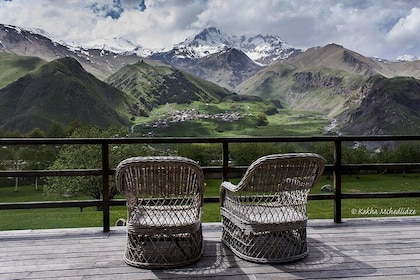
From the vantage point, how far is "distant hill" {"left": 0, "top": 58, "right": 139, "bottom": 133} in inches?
4104

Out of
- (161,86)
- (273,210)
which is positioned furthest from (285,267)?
(161,86)

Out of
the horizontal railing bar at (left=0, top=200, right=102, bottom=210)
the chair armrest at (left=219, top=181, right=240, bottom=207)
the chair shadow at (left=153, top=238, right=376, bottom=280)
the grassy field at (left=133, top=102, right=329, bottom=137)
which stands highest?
the grassy field at (left=133, top=102, right=329, bottom=137)

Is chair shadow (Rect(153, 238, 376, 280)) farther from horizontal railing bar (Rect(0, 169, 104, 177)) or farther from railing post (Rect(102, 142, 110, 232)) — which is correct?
horizontal railing bar (Rect(0, 169, 104, 177))

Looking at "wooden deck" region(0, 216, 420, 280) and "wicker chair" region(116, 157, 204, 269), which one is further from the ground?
"wicker chair" region(116, 157, 204, 269)

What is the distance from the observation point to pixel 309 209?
2162 centimetres

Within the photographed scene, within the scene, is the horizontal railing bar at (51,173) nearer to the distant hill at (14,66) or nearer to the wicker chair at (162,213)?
the wicker chair at (162,213)

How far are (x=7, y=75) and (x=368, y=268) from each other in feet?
504

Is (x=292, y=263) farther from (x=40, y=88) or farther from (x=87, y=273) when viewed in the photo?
(x=40, y=88)

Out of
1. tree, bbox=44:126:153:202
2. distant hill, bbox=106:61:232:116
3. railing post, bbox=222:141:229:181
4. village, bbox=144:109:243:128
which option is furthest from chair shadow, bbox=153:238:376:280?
distant hill, bbox=106:61:232:116

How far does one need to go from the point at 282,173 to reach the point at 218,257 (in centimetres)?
100

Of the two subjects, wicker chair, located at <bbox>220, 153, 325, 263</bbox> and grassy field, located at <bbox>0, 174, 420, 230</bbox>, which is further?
grassy field, located at <bbox>0, 174, 420, 230</bbox>

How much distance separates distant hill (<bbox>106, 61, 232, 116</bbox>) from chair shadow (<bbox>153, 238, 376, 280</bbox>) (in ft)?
451

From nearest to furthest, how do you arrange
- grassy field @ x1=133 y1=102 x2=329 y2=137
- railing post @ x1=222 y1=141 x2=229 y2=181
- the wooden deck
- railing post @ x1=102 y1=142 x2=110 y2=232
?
1. the wooden deck
2. railing post @ x1=102 y1=142 x2=110 y2=232
3. railing post @ x1=222 y1=141 x2=229 y2=181
4. grassy field @ x1=133 y1=102 x2=329 y2=137

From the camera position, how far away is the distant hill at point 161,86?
5965 inches
